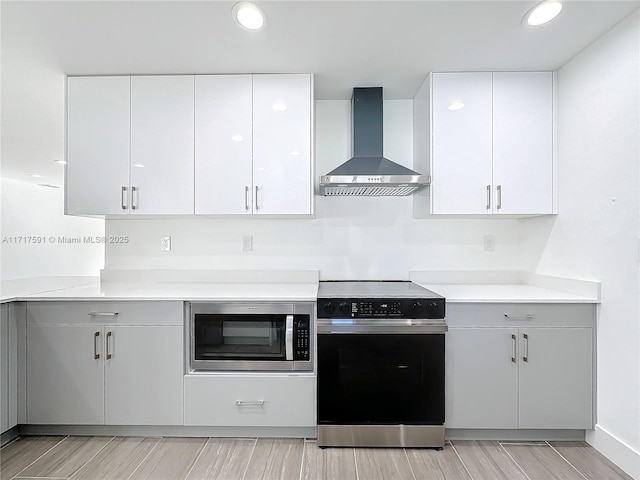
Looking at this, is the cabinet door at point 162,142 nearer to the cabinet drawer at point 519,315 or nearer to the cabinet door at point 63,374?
the cabinet door at point 63,374

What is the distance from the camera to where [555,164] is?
7.49 feet

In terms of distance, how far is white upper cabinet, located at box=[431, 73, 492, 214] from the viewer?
2.30 meters

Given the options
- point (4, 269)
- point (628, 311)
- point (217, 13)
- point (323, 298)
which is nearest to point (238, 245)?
point (323, 298)

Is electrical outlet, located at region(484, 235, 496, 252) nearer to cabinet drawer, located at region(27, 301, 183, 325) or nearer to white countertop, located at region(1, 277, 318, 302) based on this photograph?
white countertop, located at region(1, 277, 318, 302)

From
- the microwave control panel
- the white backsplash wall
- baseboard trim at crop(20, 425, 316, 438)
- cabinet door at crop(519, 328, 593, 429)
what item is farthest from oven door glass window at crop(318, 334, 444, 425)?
the white backsplash wall

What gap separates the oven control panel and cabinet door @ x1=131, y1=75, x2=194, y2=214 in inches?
46.3

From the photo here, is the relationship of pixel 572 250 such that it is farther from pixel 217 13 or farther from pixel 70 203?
pixel 70 203

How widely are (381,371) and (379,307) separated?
1.20ft

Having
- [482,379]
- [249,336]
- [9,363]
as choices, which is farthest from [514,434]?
[9,363]

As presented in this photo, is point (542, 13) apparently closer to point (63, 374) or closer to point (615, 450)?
point (615, 450)

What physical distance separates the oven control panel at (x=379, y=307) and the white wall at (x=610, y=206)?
90 cm

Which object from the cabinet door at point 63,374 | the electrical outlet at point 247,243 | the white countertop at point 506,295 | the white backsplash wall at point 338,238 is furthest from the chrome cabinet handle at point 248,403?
the white countertop at point 506,295

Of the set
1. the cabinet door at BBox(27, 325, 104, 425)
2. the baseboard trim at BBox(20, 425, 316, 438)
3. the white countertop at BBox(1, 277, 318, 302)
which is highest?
the white countertop at BBox(1, 277, 318, 302)

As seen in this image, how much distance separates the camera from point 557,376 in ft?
6.49
